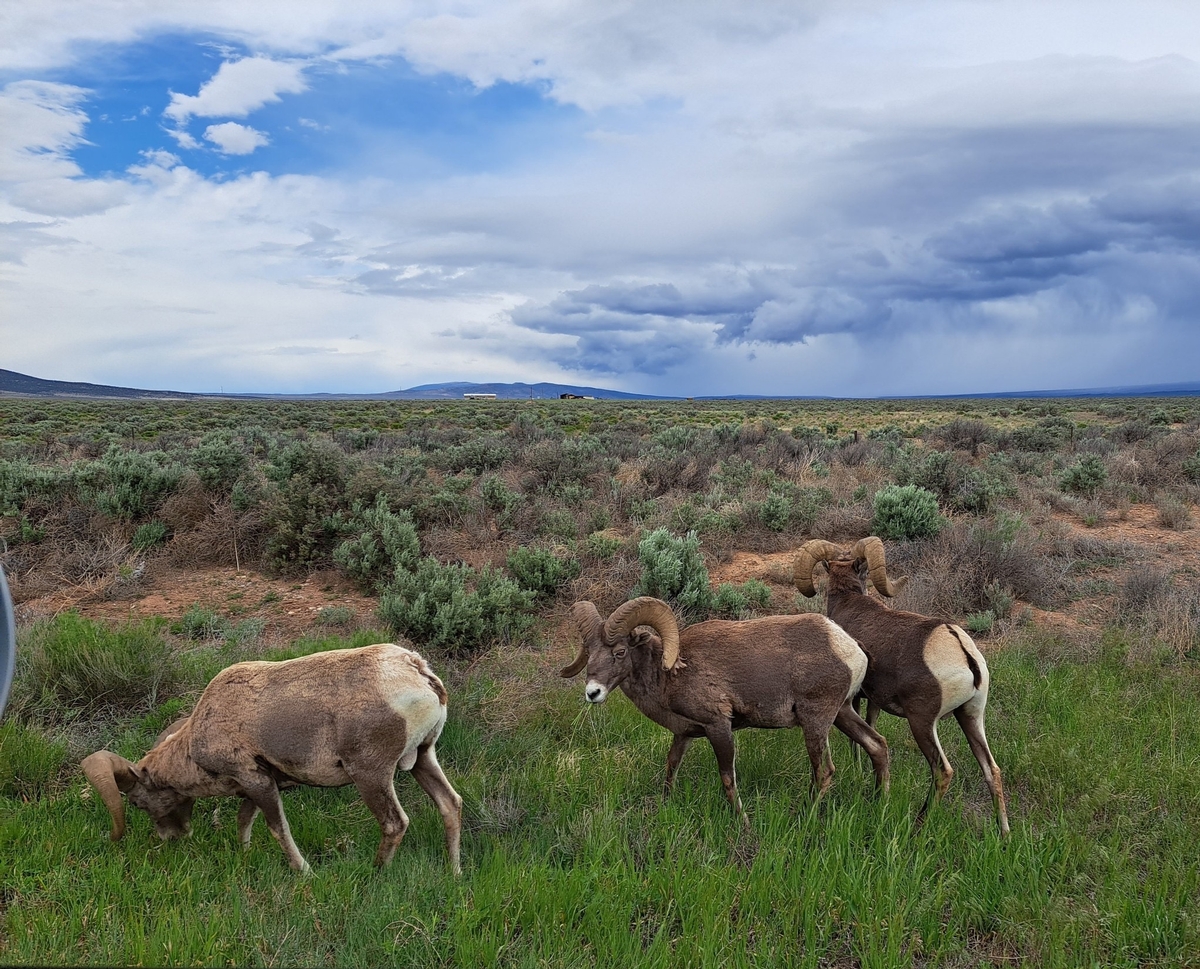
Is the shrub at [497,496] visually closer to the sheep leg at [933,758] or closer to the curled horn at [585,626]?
the curled horn at [585,626]

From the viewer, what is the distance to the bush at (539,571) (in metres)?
10.3

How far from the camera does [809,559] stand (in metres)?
6.00

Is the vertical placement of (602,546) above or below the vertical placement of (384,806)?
above

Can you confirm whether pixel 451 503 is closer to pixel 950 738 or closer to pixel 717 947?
pixel 950 738

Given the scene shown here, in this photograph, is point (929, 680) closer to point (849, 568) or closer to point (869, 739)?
point (869, 739)

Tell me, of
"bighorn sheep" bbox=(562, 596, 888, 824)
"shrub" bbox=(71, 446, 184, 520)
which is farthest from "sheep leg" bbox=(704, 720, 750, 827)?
"shrub" bbox=(71, 446, 184, 520)

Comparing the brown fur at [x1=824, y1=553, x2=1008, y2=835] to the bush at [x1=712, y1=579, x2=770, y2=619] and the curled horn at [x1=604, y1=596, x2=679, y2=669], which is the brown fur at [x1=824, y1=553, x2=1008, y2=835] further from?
the bush at [x1=712, y1=579, x2=770, y2=619]

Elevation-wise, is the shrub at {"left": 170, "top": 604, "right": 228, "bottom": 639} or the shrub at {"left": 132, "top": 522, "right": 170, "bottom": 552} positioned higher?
the shrub at {"left": 132, "top": 522, "right": 170, "bottom": 552}

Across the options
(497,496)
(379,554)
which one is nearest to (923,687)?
(379,554)

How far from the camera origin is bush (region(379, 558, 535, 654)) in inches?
335

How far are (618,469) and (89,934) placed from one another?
1504 cm

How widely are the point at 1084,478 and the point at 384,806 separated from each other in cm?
1673

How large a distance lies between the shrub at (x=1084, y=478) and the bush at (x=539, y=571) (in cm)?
1204

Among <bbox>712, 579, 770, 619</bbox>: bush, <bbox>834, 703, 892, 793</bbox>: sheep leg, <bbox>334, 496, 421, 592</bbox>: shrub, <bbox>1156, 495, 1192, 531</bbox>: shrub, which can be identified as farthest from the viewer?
<bbox>1156, 495, 1192, 531</bbox>: shrub
